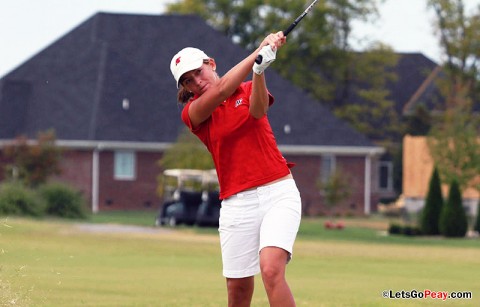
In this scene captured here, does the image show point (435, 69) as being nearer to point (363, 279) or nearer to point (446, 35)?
point (446, 35)

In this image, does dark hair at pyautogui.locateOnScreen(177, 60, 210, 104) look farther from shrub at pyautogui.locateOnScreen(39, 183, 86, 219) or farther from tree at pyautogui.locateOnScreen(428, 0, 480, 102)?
tree at pyautogui.locateOnScreen(428, 0, 480, 102)

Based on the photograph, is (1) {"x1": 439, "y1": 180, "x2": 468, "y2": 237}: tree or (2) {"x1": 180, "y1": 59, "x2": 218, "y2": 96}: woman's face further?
(1) {"x1": 439, "y1": 180, "x2": 468, "y2": 237}: tree

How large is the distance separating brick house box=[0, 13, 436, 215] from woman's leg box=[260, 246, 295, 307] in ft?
153

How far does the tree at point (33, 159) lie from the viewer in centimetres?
4875

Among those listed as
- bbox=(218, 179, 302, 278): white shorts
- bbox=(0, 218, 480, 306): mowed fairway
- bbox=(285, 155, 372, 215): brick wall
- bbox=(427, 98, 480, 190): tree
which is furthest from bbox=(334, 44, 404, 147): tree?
bbox=(218, 179, 302, 278): white shorts

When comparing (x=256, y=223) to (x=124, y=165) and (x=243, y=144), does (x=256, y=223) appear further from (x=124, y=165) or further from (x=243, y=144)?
(x=124, y=165)

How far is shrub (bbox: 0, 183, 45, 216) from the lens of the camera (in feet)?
139

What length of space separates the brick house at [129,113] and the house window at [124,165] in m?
0.04

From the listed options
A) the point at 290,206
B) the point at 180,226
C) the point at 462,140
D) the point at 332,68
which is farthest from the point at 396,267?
the point at 332,68

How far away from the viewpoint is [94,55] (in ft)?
198

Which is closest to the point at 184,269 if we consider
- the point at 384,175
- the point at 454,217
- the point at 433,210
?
the point at 454,217

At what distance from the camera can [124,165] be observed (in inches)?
2279

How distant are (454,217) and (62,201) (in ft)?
42.5

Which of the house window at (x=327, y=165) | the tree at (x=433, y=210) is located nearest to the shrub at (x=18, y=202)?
the tree at (x=433, y=210)
